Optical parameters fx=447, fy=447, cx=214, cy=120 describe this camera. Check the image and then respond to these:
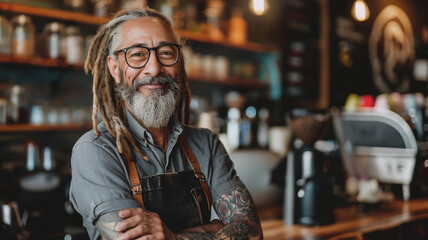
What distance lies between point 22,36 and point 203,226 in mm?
2080

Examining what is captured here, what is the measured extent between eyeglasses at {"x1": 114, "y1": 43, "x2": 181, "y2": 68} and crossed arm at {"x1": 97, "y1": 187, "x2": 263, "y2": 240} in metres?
0.52

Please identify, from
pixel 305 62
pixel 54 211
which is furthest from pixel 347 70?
pixel 54 211

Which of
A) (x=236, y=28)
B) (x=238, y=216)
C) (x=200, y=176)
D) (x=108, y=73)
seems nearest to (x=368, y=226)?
(x=238, y=216)

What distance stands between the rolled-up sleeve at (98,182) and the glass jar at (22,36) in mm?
1753

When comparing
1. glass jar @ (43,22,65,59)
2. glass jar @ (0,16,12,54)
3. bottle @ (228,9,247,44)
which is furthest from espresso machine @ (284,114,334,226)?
bottle @ (228,9,247,44)

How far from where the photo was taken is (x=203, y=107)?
4031 millimetres

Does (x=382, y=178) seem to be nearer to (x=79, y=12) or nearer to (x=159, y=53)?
(x=159, y=53)

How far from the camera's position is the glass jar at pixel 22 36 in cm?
295

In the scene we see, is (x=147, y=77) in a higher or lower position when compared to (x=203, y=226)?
higher

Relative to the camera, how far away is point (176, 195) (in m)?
1.58

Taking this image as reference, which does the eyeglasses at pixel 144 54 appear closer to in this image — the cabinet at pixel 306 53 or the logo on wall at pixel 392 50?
the cabinet at pixel 306 53

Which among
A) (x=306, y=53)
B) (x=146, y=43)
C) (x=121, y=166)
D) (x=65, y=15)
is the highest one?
(x=65, y=15)

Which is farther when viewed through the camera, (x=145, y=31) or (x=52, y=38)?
(x=52, y=38)

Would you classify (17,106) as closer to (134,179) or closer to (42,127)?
(42,127)
